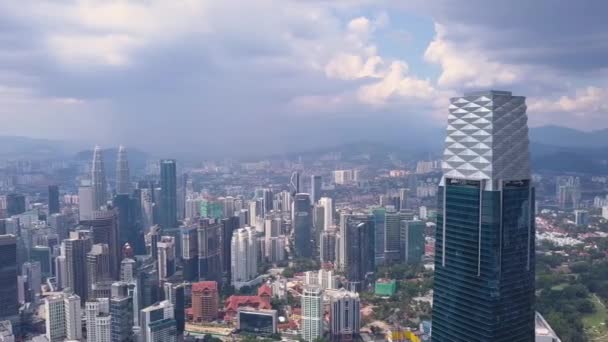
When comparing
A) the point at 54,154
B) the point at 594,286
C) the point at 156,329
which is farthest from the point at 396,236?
the point at 54,154

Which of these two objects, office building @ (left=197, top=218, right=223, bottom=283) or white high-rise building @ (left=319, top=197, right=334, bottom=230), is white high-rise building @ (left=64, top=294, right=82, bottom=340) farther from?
white high-rise building @ (left=319, top=197, right=334, bottom=230)

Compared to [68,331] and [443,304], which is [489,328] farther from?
[68,331]

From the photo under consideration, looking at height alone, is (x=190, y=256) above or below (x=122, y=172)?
below

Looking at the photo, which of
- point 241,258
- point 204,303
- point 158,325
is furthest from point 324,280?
point 158,325

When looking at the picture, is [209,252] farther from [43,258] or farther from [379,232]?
[379,232]

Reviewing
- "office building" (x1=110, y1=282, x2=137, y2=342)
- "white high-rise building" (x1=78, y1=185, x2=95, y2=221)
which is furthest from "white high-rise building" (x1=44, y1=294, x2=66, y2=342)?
"white high-rise building" (x1=78, y1=185, x2=95, y2=221)

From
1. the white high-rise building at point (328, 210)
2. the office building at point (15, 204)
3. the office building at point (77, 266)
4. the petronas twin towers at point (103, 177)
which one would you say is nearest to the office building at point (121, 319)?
the office building at point (77, 266)
